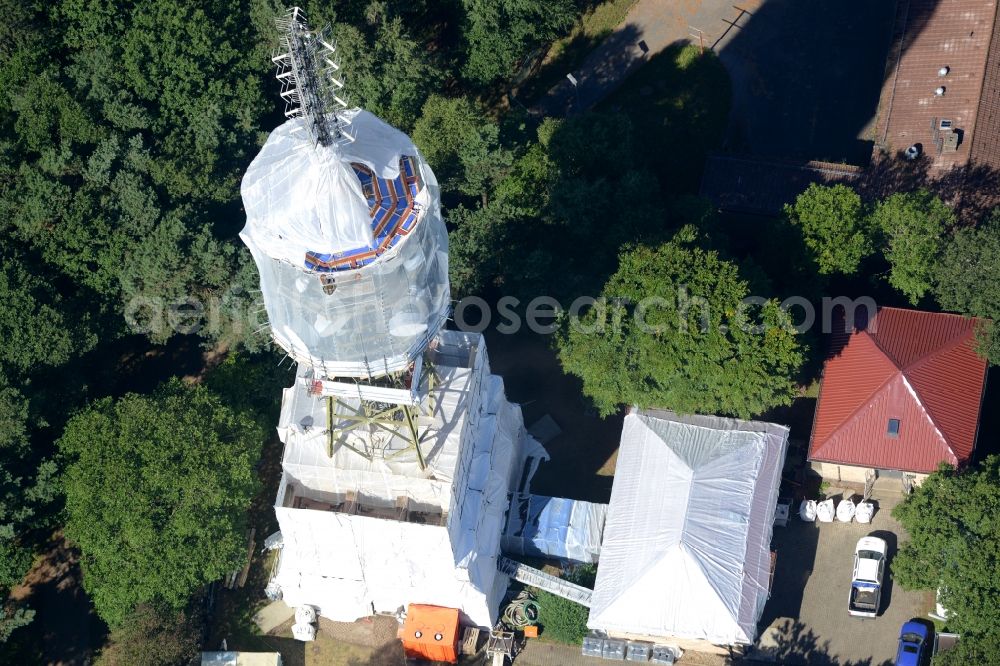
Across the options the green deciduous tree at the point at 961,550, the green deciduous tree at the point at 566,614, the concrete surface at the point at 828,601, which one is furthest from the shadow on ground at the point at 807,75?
the green deciduous tree at the point at 566,614

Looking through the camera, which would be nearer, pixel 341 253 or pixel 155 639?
pixel 341 253

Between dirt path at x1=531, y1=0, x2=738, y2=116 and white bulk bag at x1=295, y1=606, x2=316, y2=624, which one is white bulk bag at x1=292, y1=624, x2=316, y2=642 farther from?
dirt path at x1=531, y1=0, x2=738, y2=116

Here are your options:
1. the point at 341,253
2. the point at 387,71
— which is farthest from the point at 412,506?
the point at 387,71

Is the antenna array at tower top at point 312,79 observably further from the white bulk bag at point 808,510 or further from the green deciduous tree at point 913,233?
the white bulk bag at point 808,510

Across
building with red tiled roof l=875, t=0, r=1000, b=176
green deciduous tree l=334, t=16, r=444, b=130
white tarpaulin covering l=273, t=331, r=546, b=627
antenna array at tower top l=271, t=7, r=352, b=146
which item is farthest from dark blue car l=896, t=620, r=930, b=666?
green deciduous tree l=334, t=16, r=444, b=130

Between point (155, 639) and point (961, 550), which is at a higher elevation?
point (961, 550)

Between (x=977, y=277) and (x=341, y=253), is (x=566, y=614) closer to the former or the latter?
(x=341, y=253)

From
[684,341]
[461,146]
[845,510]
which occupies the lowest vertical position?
[845,510]

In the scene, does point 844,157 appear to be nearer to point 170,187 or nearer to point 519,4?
point 519,4
